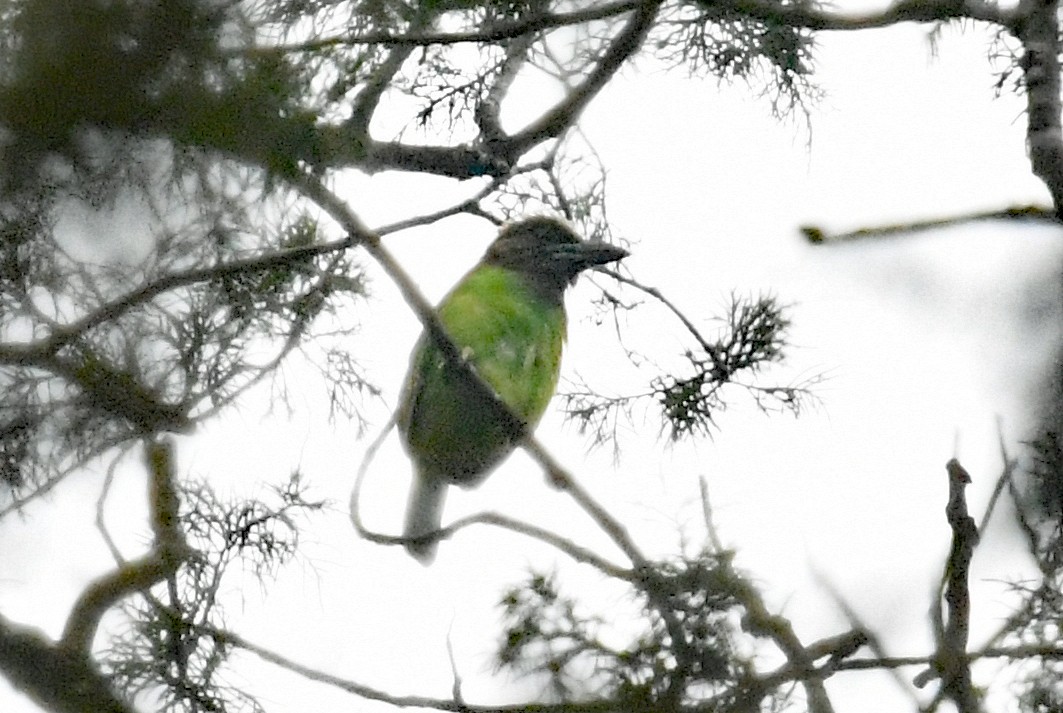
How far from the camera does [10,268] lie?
2363 mm

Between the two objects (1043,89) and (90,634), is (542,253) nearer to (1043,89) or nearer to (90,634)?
(90,634)

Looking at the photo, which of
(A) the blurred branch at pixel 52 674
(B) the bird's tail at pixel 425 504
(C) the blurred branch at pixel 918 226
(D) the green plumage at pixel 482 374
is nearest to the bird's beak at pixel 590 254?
(D) the green plumage at pixel 482 374

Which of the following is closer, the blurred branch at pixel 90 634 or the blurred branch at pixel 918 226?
the blurred branch at pixel 918 226

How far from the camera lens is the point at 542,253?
3949 mm

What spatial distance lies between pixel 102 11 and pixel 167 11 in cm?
12

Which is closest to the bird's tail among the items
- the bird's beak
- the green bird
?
the green bird

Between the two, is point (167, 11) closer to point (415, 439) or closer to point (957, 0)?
point (957, 0)

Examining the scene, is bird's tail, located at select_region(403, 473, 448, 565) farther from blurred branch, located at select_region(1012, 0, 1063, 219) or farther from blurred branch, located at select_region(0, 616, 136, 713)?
blurred branch, located at select_region(1012, 0, 1063, 219)

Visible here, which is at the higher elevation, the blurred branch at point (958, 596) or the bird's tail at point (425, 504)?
the bird's tail at point (425, 504)

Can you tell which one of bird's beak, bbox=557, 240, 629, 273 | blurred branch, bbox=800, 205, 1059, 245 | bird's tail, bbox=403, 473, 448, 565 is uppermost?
bird's beak, bbox=557, 240, 629, 273

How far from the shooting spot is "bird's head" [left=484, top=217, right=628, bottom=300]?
376 centimetres

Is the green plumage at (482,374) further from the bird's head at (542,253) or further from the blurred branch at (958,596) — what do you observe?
the blurred branch at (958,596)

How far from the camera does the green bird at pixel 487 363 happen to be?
389 centimetres

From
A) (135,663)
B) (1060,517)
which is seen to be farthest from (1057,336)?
(135,663)
